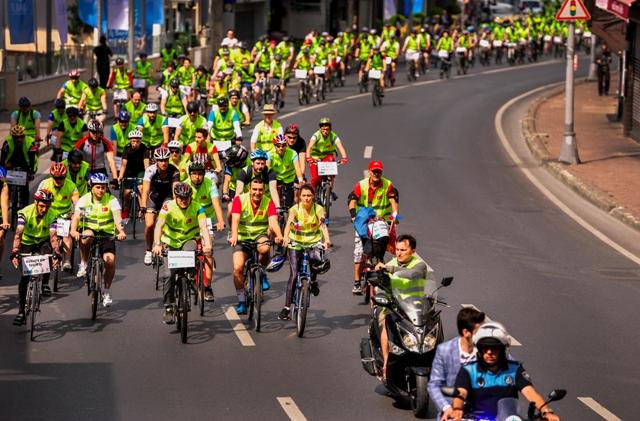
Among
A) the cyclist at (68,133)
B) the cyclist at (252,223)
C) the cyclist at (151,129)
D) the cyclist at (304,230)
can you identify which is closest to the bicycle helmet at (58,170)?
the cyclist at (252,223)

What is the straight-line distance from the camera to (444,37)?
59844 millimetres

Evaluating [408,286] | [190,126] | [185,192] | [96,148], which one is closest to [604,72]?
[190,126]

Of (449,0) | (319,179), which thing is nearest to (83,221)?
(319,179)

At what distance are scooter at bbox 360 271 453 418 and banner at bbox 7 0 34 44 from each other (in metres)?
30.8

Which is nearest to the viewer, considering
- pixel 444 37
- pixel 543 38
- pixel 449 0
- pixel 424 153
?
pixel 424 153

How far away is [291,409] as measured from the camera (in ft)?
46.5

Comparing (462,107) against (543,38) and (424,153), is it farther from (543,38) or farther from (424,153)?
(543,38)

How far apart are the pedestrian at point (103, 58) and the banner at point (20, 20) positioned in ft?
8.11

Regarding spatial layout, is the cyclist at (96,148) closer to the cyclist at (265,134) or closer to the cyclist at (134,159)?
the cyclist at (134,159)

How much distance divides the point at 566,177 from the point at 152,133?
9.13m

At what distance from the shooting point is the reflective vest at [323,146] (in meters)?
25.3

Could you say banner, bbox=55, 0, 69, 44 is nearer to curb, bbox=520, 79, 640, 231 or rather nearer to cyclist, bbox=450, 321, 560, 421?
curb, bbox=520, 79, 640, 231

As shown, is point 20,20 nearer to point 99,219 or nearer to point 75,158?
point 75,158

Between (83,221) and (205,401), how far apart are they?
4.96 m
